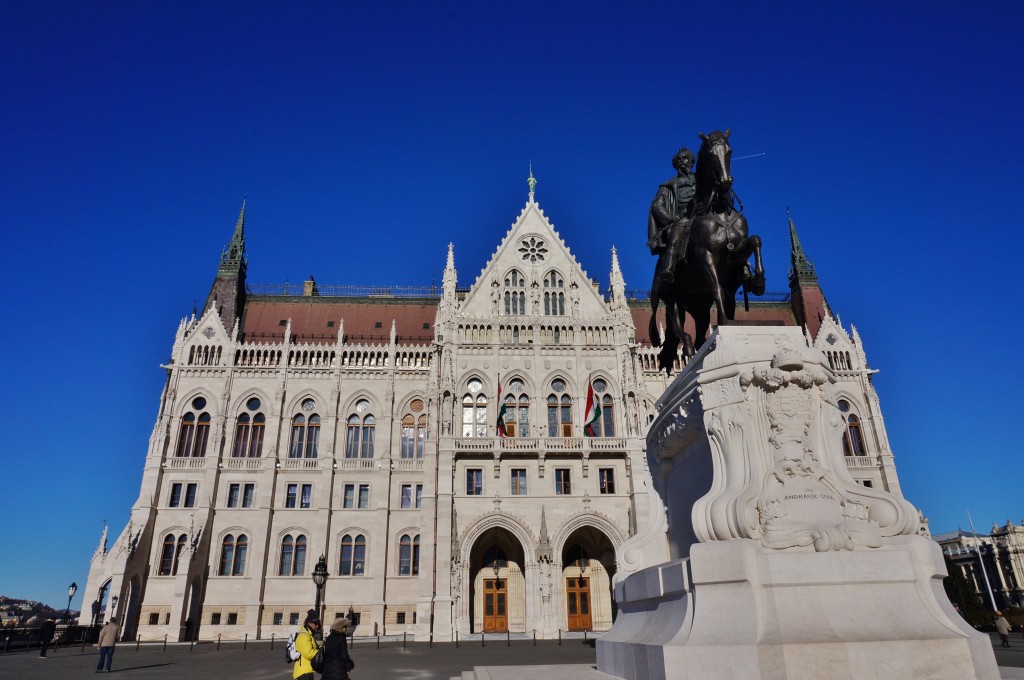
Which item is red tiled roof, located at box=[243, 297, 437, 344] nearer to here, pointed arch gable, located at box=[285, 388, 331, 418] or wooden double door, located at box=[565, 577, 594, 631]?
pointed arch gable, located at box=[285, 388, 331, 418]

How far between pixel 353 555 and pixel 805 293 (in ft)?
117

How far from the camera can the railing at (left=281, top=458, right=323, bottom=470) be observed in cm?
3781

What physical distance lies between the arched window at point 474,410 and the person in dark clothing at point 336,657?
2882 centimetres

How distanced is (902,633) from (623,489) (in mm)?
29483

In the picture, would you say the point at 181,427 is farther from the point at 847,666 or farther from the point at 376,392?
the point at 847,666

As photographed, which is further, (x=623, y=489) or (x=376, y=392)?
(x=376, y=392)

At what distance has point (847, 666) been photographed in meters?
5.68

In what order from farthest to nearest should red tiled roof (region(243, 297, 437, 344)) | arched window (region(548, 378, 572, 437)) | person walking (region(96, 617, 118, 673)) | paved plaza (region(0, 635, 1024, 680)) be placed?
red tiled roof (region(243, 297, 437, 344)) < arched window (region(548, 378, 572, 437)) < person walking (region(96, 617, 118, 673)) < paved plaza (region(0, 635, 1024, 680))

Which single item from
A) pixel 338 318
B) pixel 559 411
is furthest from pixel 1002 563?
pixel 338 318

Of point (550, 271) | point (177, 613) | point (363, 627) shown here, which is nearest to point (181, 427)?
point (177, 613)

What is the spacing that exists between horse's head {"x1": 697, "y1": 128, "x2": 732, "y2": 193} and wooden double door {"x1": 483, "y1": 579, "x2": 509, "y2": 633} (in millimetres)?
30047

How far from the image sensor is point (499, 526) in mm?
33562

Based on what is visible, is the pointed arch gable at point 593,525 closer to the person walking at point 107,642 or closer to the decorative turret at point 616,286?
the decorative turret at point 616,286

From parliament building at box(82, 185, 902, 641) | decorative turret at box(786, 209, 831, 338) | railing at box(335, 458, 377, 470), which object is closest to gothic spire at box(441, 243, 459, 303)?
parliament building at box(82, 185, 902, 641)
